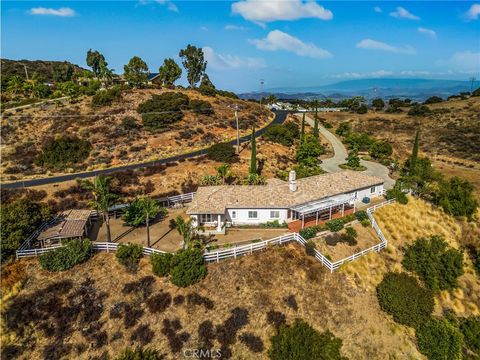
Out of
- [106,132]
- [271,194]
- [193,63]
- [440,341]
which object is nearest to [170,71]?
[193,63]

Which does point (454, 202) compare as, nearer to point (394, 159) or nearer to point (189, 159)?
point (394, 159)

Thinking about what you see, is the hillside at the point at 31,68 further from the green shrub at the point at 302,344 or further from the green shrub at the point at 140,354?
the green shrub at the point at 302,344

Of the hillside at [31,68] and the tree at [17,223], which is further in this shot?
the hillside at [31,68]

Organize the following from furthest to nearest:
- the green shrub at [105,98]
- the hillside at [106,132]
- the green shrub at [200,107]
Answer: the green shrub at [200,107] → the green shrub at [105,98] → the hillside at [106,132]

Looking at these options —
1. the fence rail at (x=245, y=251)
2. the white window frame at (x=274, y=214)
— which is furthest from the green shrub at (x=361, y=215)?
the white window frame at (x=274, y=214)

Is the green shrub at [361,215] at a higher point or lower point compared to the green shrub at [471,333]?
higher

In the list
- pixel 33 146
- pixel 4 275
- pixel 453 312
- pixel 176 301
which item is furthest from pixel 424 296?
pixel 33 146

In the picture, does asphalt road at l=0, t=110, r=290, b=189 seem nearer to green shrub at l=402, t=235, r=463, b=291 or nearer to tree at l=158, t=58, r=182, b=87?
green shrub at l=402, t=235, r=463, b=291
